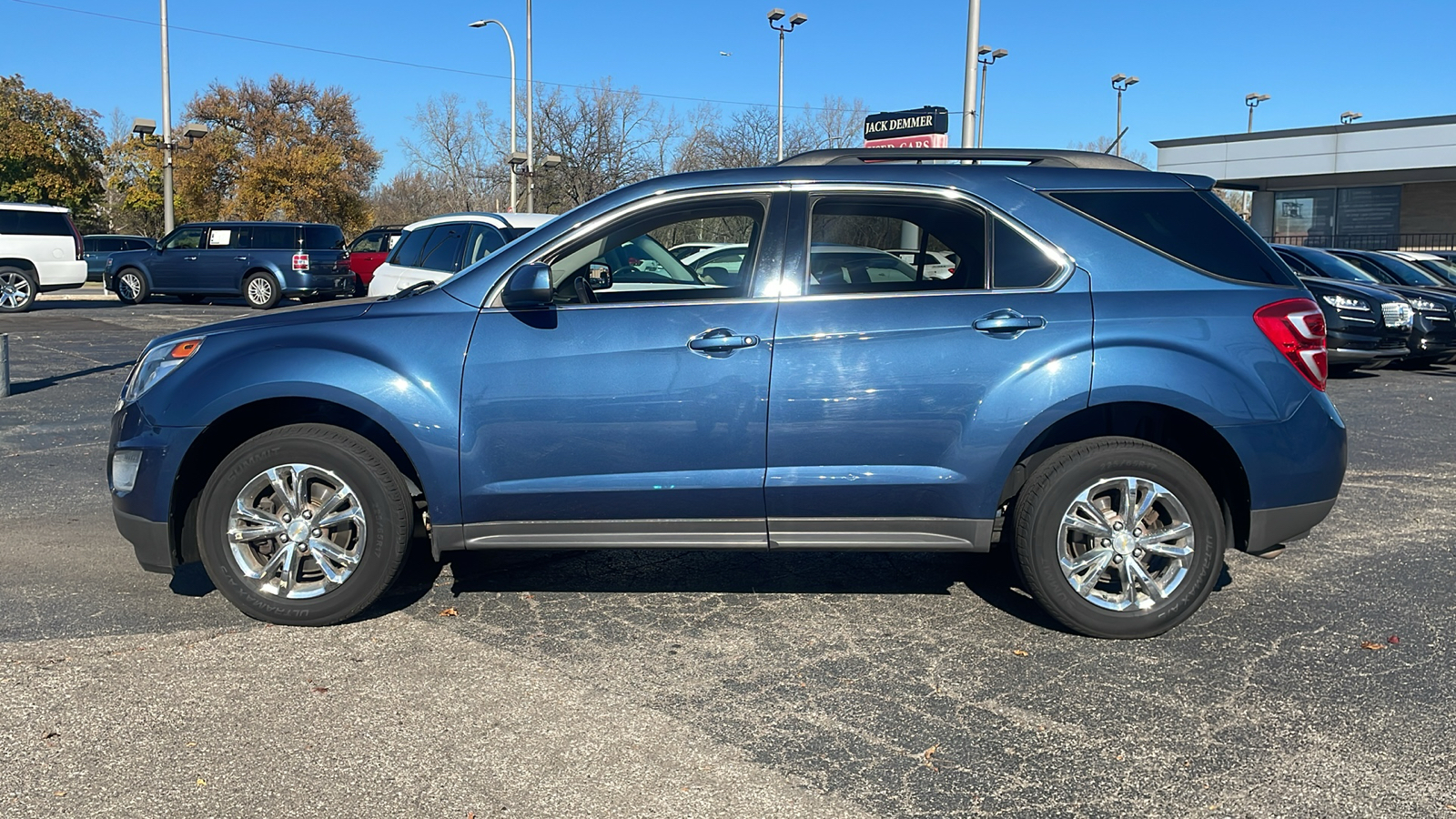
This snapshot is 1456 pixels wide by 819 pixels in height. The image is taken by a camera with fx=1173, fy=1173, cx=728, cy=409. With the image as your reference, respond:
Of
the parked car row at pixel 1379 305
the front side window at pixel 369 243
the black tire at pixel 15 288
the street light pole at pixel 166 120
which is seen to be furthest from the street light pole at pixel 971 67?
the street light pole at pixel 166 120

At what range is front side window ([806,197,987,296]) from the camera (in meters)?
4.59

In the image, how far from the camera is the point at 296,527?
15.0 ft

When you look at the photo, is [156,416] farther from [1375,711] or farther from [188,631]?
[1375,711]

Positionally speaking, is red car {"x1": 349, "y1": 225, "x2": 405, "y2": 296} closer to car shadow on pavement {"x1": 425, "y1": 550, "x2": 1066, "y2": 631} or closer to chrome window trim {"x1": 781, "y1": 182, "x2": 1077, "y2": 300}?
car shadow on pavement {"x1": 425, "y1": 550, "x2": 1066, "y2": 631}

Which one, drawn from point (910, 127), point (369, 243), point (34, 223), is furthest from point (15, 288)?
point (910, 127)

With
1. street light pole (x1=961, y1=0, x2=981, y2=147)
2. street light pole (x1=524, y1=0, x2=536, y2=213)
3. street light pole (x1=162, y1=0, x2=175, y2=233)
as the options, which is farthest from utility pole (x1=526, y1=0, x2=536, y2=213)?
street light pole (x1=961, y1=0, x2=981, y2=147)

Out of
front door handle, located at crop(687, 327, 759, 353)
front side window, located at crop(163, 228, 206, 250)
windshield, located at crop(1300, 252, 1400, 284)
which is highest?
front side window, located at crop(163, 228, 206, 250)

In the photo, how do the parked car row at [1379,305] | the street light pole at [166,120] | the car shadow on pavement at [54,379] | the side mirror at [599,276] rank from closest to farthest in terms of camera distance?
1. the side mirror at [599,276]
2. the car shadow on pavement at [54,379]
3. the parked car row at [1379,305]
4. the street light pole at [166,120]

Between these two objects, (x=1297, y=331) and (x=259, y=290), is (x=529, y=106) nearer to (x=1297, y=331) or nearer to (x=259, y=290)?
(x=259, y=290)

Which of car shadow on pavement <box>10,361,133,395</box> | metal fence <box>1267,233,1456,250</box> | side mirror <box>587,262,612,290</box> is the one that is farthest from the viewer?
metal fence <box>1267,233,1456,250</box>

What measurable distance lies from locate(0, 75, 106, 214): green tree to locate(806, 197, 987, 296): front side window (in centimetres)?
4484

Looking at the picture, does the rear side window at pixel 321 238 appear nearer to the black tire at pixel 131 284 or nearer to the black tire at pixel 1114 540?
the black tire at pixel 131 284

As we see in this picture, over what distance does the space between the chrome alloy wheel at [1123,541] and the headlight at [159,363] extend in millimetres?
3506

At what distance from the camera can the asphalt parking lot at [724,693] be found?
10.9 ft
